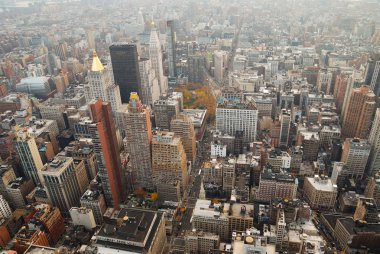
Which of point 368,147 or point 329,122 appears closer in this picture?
point 368,147

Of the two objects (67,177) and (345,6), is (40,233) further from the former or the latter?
(345,6)

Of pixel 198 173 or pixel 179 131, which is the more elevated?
pixel 179 131

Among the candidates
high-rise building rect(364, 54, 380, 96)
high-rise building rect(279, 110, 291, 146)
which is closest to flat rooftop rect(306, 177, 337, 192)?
high-rise building rect(279, 110, 291, 146)

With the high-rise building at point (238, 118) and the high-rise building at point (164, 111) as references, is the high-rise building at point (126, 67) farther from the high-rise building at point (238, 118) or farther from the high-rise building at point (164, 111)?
the high-rise building at point (238, 118)

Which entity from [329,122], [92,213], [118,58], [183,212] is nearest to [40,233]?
[92,213]

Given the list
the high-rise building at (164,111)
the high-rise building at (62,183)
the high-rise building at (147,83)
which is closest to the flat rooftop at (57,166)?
the high-rise building at (62,183)

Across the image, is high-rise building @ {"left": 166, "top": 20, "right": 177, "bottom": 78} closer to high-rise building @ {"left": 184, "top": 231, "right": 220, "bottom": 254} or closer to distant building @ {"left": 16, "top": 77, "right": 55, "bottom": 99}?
distant building @ {"left": 16, "top": 77, "right": 55, "bottom": 99}

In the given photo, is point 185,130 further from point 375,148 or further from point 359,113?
point 359,113

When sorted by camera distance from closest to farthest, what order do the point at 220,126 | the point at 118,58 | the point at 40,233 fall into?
the point at 40,233
the point at 220,126
the point at 118,58
